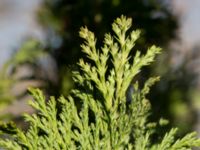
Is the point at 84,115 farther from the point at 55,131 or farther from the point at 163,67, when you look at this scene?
the point at 163,67

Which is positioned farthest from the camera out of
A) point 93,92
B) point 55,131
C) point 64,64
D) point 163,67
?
point 163,67

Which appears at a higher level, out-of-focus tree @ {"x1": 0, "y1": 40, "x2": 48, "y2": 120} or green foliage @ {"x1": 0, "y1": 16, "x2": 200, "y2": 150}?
out-of-focus tree @ {"x1": 0, "y1": 40, "x2": 48, "y2": 120}

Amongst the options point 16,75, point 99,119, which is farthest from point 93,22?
point 99,119

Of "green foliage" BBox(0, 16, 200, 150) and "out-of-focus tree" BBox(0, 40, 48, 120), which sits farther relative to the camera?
"out-of-focus tree" BBox(0, 40, 48, 120)

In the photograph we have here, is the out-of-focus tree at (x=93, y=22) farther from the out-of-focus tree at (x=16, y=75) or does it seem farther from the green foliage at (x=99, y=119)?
the green foliage at (x=99, y=119)

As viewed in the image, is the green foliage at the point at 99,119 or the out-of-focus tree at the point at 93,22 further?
the out-of-focus tree at the point at 93,22

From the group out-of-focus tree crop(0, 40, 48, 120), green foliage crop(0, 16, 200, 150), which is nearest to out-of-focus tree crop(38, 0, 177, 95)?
out-of-focus tree crop(0, 40, 48, 120)

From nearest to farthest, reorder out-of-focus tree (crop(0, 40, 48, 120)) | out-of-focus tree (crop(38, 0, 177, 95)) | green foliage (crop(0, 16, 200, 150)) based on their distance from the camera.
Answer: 1. green foliage (crop(0, 16, 200, 150))
2. out-of-focus tree (crop(0, 40, 48, 120))
3. out-of-focus tree (crop(38, 0, 177, 95))

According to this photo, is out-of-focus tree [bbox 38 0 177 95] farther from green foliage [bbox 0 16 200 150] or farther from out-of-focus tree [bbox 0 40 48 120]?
green foliage [bbox 0 16 200 150]

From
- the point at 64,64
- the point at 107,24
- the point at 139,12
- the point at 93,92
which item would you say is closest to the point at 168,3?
the point at 139,12

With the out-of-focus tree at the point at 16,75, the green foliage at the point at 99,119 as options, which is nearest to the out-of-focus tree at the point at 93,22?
the out-of-focus tree at the point at 16,75

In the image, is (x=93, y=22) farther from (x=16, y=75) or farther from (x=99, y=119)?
(x=99, y=119)
